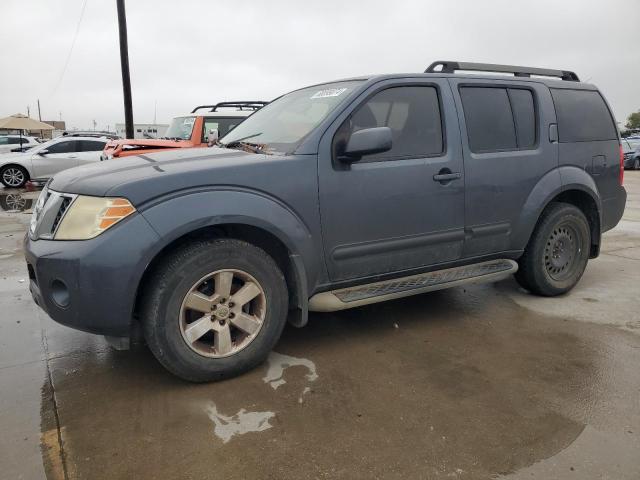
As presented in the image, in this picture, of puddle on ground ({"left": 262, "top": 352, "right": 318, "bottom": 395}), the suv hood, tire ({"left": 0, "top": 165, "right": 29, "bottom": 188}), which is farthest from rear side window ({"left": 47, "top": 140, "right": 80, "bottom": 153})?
puddle on ground ({"left": 262, "top": 352, "right": 318, "bottom": 395})

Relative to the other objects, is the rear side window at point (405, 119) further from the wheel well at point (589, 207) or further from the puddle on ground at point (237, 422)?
the puddle on ground at point (237, 422)

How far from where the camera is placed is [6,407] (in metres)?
2.69

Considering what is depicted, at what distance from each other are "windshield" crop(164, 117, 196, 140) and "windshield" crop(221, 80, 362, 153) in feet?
16.3

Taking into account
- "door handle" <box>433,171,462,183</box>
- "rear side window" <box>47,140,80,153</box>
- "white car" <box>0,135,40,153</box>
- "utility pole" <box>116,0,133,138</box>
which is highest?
"utility pole" <box>116,0,133,138</box>

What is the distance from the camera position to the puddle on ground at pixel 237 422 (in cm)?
245

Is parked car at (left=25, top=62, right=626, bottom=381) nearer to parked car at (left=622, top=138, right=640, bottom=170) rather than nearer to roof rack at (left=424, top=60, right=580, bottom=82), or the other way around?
roof rack at (left=424, top=60, right=580, bottom=82)

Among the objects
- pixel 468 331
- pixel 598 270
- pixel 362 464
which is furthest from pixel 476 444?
pixel 598 270

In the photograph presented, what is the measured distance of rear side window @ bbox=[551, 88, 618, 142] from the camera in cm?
429

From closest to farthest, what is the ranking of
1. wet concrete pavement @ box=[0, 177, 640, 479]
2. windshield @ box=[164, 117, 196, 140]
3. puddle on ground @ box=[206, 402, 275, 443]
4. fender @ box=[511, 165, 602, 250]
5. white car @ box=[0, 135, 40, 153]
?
wet concrete pavement @ box=[0, 177, 640, 479] → puddle on ground @ box=[206, 402, 275, 443] → fender @ box=[511, 165, 602, 250] → windshield @ box=[164, 117, 196, 140] → white car @ box=[0, 135, 40, 153]

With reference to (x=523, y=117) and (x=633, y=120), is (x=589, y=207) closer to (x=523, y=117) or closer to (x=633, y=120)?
(x=523, y=117)

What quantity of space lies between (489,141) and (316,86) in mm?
1412

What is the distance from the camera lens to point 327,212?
124 inches

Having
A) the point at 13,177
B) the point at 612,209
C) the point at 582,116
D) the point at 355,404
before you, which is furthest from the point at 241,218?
the point at 13,177

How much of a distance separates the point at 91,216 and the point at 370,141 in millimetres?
1629
